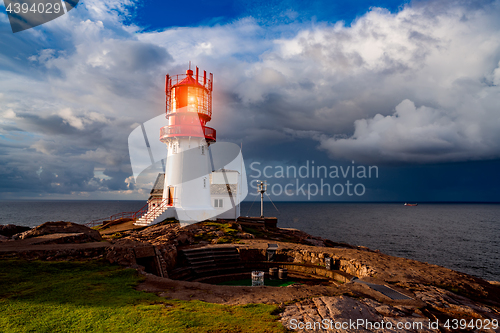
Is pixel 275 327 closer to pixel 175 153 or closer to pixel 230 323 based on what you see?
pixel 230 323

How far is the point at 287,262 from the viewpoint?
20031mm

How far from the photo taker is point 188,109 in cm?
3042

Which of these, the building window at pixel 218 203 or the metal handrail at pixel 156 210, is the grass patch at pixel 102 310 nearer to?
the metal handrail at pixel 156 210

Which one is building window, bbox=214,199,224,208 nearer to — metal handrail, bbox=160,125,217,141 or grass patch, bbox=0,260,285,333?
metal handrail, bbox=160,125,217,141

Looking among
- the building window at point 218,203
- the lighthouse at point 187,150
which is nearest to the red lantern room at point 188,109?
the lighthouse at point 187,150

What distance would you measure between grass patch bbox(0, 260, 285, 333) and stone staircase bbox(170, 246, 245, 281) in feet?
22.2

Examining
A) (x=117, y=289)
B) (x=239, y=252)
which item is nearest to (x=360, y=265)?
(x=239, y=252)

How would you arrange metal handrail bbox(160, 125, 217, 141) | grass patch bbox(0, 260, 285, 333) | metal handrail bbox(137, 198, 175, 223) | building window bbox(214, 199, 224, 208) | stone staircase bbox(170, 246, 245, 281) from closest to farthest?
grass patch bbox(0, 260, 285, 333)
stone staircase bbox(170, 246, 245, 281)
metal handrail bbox(160, 125, 217, 141)
metal handrail bbox(137, 198, 175, 223)
building window bbox(214, 199, 224, 208)

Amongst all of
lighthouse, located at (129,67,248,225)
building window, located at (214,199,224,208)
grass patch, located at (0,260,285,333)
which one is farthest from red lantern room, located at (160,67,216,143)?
grass patch, located at (0,260,285,333)

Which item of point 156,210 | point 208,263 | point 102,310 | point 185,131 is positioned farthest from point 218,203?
point 102,310

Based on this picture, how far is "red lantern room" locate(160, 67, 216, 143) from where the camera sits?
99.9 feet

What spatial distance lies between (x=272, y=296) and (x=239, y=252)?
1109cm

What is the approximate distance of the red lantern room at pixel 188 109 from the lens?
30438mm

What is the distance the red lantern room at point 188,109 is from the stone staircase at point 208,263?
14.6m
